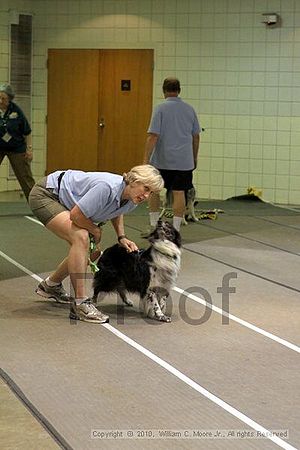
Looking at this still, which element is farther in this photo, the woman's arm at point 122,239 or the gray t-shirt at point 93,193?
the woman's arm at point 122,239

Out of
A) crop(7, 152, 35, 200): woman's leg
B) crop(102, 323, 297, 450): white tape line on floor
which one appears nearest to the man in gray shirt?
crop(7, 152, 35, 200): woman's leg

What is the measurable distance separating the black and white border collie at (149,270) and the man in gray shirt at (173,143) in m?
2.83

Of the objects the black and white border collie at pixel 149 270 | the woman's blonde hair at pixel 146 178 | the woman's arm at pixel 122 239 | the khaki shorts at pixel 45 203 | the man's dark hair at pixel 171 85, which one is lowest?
the black and white border collie at pixel 149 270

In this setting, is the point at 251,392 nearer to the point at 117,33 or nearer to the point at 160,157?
the point at 160,157

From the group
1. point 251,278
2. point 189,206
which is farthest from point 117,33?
point 251,278

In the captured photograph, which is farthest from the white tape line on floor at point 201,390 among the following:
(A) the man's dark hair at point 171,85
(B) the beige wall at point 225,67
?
(B) the beige wall at point 225,67

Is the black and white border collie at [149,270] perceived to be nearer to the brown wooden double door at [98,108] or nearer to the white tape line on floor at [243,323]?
the white tape line on floor at [243,323]

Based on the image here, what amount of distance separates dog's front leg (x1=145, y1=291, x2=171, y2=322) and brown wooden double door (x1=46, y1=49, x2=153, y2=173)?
6.99m

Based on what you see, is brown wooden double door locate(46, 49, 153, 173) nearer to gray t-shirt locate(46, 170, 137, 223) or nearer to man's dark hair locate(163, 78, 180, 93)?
man's dark hair locate(163, 78, 180, 93)

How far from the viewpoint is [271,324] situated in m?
5.54

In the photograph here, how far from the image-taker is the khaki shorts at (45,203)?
554 centimetres

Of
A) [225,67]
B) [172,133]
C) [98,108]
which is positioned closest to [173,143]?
[172,133]

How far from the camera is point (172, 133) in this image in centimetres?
841

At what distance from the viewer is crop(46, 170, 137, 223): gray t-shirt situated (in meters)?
5.28
